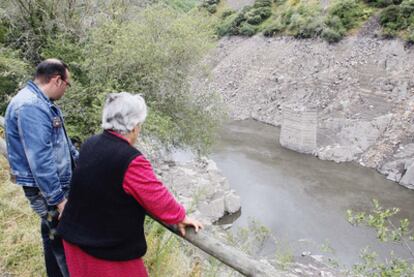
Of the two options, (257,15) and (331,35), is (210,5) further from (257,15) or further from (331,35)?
(331,35)

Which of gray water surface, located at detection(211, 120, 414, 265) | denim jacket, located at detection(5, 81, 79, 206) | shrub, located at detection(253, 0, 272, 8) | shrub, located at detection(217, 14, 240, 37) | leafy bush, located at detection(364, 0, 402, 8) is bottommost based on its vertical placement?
gray water surface, located at detection(211, 120, 414, 265)

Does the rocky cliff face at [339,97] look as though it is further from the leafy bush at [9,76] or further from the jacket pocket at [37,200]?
the jacket pocket at [37,200]

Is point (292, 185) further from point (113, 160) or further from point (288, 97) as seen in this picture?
point (113, 160)

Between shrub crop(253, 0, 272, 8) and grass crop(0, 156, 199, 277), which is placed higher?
grass crop(0, 156, 199, 277)

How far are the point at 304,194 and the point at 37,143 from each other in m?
20.0

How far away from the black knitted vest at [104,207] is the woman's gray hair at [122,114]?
2.6 inches

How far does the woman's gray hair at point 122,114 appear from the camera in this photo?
7.98 ft

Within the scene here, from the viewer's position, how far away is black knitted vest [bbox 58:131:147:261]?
93.6 inches

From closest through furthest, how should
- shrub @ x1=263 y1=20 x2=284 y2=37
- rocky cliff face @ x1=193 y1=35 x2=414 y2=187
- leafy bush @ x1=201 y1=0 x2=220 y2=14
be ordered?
rocky cliff face @ x1=193 y1=35 x2=414 y2=187
shrub @ x1=263 y1=20 x2=284 y2=37
leafy bush @ x1=201 y1=0 x2=220 y2=14

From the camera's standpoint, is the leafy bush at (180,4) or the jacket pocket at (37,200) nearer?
the jacket pocket at (37,200)

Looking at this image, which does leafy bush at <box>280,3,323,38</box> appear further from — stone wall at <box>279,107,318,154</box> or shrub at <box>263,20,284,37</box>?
stone wall at <box>279,107,318,154</box>

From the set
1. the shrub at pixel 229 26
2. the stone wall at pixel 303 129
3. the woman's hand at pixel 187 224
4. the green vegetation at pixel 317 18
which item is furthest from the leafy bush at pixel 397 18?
the woman's hand at pixel 187 224

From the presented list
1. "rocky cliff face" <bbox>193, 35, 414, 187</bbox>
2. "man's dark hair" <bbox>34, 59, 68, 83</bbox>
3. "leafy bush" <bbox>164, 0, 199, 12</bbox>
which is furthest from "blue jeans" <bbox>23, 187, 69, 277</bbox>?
"leafy bush" <bbox>164, 0, 199, 12</bbox>

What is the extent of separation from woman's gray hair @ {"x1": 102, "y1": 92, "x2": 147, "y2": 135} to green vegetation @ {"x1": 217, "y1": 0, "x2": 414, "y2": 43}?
3131cm
